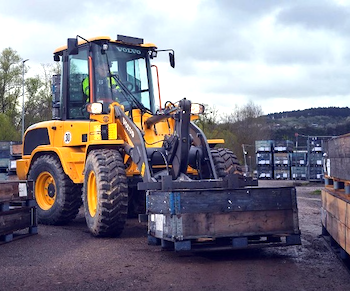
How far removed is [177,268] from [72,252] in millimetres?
1928

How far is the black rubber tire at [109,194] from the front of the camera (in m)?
9.09

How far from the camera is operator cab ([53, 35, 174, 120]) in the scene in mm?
10695

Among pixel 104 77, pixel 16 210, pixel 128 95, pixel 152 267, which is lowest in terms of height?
pixel 152 267

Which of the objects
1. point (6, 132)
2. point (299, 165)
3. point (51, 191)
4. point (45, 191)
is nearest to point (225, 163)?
point (51, 191)

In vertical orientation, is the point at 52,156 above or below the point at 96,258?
above

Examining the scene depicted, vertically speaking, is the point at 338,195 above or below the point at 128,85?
below

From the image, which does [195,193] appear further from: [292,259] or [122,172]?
[122,172]

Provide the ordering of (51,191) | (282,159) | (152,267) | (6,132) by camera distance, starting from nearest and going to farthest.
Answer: (152,267), (51,191), (282,159), (6,132)

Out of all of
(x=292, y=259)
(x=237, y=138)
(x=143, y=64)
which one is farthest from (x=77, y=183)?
(x=237, y=138)

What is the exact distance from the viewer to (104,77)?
1070 cm

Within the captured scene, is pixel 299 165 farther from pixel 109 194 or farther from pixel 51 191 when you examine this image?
pixel 109 194

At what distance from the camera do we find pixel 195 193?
24.5 feet

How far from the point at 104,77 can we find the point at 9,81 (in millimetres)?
37418

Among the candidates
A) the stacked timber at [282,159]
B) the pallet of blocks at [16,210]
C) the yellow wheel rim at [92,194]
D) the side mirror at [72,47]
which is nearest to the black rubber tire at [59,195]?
the pallet of blocks at [16,210]
